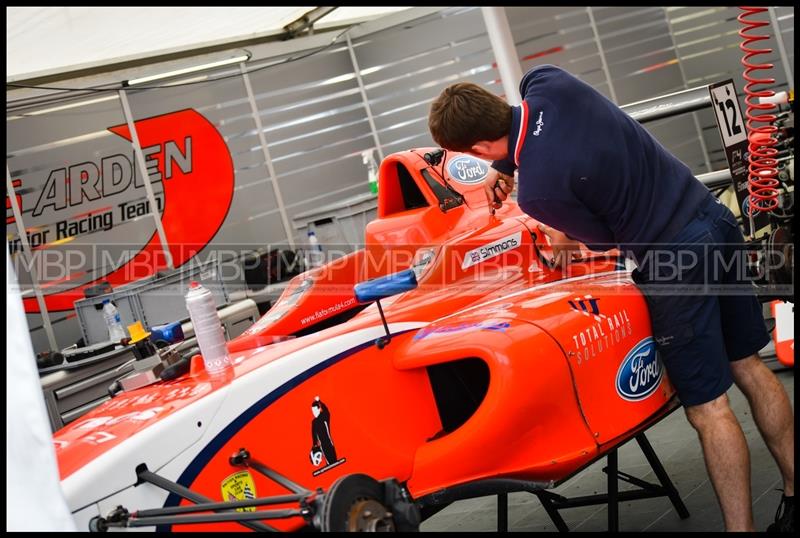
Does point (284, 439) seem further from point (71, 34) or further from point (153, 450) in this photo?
point (71, 34)

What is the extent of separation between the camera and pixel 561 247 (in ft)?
11.4

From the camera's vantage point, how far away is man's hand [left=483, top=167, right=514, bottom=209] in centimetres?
308

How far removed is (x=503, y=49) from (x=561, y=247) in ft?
18.6

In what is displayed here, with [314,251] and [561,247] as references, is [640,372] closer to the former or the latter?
[561,247]

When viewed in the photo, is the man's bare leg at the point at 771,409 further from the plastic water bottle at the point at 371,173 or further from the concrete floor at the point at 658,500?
the plastic water bottle at the point at 371,173

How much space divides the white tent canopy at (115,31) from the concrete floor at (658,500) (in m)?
3.70

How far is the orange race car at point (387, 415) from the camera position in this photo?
227 centimetres

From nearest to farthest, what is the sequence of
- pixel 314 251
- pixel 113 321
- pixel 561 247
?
1. pixel 561 247
2. pixel 113 321
3. pixel 314 251

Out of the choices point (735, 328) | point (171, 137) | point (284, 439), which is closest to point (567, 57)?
point (171, 137)

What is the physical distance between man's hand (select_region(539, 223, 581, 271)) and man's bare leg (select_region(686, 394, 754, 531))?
2.65 ft

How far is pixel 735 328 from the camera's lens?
2.90 m

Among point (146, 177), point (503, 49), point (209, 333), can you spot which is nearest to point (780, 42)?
point (503, 49)

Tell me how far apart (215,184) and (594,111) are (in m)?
6.28

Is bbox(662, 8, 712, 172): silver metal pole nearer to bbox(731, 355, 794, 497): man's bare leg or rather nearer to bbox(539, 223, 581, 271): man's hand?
bbox(539, 223, 581, 271): man's hand
